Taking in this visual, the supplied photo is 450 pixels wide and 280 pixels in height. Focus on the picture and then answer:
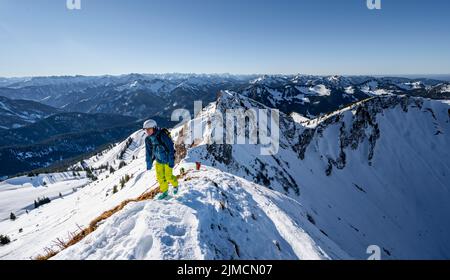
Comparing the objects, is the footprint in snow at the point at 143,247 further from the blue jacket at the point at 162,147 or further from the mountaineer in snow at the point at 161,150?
the blue jacket at the point at 162,147

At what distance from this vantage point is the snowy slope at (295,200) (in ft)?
35.8

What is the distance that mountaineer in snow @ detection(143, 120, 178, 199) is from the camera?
549 inches

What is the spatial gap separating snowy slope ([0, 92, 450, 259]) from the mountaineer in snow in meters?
1.70

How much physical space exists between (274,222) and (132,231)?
8993 mm

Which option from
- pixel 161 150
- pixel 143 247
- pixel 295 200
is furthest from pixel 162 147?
pixel 295 200

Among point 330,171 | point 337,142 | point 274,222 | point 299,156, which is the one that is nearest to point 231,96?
point 299,156

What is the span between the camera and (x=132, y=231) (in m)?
10.4

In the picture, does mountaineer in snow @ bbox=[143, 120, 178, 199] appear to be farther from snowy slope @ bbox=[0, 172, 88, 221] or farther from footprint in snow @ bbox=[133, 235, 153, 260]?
snowy slope @ bbox=[0, 172, 88, 221]

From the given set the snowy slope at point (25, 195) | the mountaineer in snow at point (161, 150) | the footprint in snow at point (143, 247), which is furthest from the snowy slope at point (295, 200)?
the snowy slope at point (25, 195)

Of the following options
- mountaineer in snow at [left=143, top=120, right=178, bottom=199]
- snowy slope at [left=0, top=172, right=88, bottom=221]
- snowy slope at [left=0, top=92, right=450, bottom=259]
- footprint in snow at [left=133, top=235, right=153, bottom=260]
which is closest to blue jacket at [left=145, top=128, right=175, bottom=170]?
mountaineer in snow at [left=143, top=120, right=178, bottom=199]

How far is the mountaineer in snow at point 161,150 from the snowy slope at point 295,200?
1699 mm

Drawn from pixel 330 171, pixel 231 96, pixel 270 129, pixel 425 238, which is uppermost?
pixel 231 96
